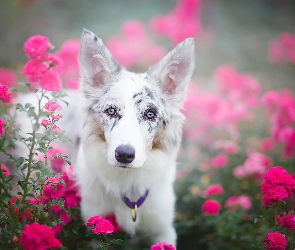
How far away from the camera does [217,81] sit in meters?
Result: 5.07

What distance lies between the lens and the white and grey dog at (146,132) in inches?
103

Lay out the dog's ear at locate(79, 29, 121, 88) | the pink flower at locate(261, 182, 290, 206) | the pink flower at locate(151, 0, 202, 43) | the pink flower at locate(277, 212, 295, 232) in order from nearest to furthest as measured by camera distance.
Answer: the pink flower at locate(261, 182, 290, 206), the pink flower at locate(277, 212, 295, 232), the dog's ear at locate(79, 29, 121, 88), the pink flower at locate(151, 0, 202, 43)

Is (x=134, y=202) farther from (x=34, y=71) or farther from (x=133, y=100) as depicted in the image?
(x=34, y=71)

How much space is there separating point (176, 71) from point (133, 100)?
20.5 inches

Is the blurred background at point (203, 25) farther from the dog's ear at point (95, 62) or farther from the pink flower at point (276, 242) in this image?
the pink flower at point (276, 242)

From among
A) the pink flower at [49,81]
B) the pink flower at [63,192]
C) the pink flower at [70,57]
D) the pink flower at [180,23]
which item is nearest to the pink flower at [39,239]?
the pink flower at [63,192]

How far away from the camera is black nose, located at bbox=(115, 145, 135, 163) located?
2256 mm

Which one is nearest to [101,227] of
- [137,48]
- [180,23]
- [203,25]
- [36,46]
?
[36,46]

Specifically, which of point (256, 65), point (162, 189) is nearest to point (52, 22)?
point (256, 65)

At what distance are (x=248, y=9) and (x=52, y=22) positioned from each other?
5.03m

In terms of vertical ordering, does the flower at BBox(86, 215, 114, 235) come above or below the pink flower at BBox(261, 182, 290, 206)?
below

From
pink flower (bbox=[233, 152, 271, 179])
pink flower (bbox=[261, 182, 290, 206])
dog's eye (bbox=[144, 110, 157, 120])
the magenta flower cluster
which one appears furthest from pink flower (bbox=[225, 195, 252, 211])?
the magenta flower cluster

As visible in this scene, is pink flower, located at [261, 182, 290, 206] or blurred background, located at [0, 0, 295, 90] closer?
pink flower, located at [261, 182, 290, 206]

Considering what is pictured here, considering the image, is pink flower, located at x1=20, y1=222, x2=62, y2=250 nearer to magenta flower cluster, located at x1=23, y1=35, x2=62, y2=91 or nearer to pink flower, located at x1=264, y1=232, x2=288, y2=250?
magenta flower cluster, located at x1=23, y1=35, x2=62, y2=91
